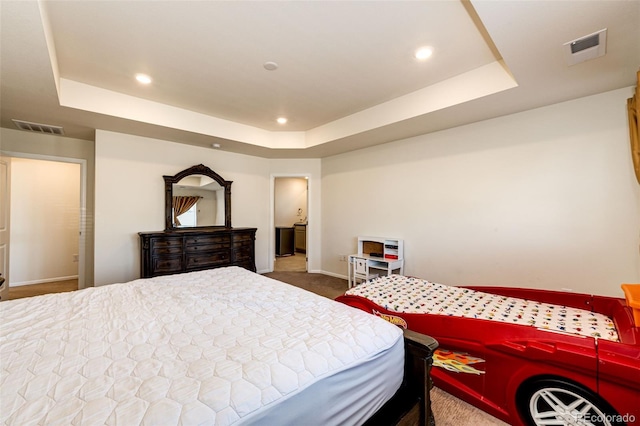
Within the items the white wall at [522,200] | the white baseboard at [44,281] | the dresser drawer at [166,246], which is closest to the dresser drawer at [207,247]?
the dresser drawer at [166,246]

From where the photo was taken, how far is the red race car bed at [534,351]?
4.27ft

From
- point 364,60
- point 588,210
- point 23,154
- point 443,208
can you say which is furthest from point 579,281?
point 23,154

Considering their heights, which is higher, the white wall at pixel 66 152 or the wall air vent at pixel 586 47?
the wall air vent at pixel 586 47

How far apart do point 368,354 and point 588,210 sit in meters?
2.89

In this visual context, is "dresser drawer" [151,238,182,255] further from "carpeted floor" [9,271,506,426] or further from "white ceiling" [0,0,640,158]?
"carpeted floor" [9,271,506,426]

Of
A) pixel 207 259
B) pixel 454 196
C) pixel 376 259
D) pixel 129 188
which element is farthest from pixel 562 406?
pixel 129 188

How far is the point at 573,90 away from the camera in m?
2.49

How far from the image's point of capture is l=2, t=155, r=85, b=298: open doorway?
174 inches

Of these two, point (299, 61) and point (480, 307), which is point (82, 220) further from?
point (480, 307)

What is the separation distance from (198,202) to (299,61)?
116 inches

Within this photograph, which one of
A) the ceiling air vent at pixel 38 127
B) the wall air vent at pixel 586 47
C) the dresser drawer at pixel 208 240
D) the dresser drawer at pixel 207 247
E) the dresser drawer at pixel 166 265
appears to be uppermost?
the ceiling air vent at pixel 38 127

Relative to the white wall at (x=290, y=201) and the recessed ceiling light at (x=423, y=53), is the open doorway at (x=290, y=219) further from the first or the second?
the recessed ceiling light at (x=423, y=53)

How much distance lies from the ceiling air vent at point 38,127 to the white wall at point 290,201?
16.6 ft

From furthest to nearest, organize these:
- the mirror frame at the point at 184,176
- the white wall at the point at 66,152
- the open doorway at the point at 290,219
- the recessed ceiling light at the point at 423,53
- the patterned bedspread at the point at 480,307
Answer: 1. the open doorway at the point at 290,219
2. the mirror frame at the point at 184,176
3. the white wall at the point at 66,152
4. the recessed ceiling light at the point at 423,53
5. the patterned bedspread at the point at 480,307
